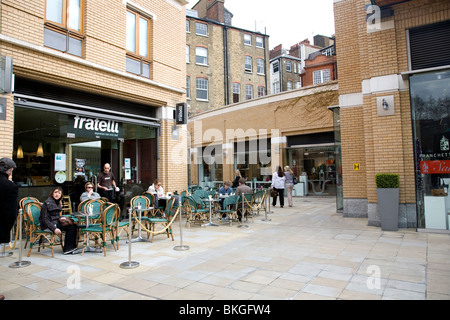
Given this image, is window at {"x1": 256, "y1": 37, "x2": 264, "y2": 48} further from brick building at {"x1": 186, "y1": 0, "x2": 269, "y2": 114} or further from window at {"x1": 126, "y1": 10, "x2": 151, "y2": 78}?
window at {"x1": 126, "y1": 10, "x2": 151, "y2": 78}

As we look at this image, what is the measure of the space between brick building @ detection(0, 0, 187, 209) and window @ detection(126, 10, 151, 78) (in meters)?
0.03

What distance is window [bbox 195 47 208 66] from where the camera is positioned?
25.7m

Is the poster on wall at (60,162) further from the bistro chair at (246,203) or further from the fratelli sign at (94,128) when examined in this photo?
the bistro chair at (246,203)

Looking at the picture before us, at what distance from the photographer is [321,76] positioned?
29.8 meters

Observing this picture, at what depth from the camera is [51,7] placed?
7445 millimetres

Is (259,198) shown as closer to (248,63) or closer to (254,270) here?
(254,270)

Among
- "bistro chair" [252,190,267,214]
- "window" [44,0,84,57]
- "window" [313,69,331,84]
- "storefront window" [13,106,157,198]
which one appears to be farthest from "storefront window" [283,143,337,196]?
"window" [313,69,331,84]

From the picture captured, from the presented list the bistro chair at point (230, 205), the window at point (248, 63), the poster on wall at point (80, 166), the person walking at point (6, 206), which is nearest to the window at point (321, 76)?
the window at point (248, 63)

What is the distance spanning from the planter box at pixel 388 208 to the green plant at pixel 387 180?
0.33ft

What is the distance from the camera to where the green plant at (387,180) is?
7.44 metres

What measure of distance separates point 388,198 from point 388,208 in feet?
0.83

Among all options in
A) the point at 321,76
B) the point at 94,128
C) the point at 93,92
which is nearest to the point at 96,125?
the point at 94,128

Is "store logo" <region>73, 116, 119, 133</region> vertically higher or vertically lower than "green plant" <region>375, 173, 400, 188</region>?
higher
